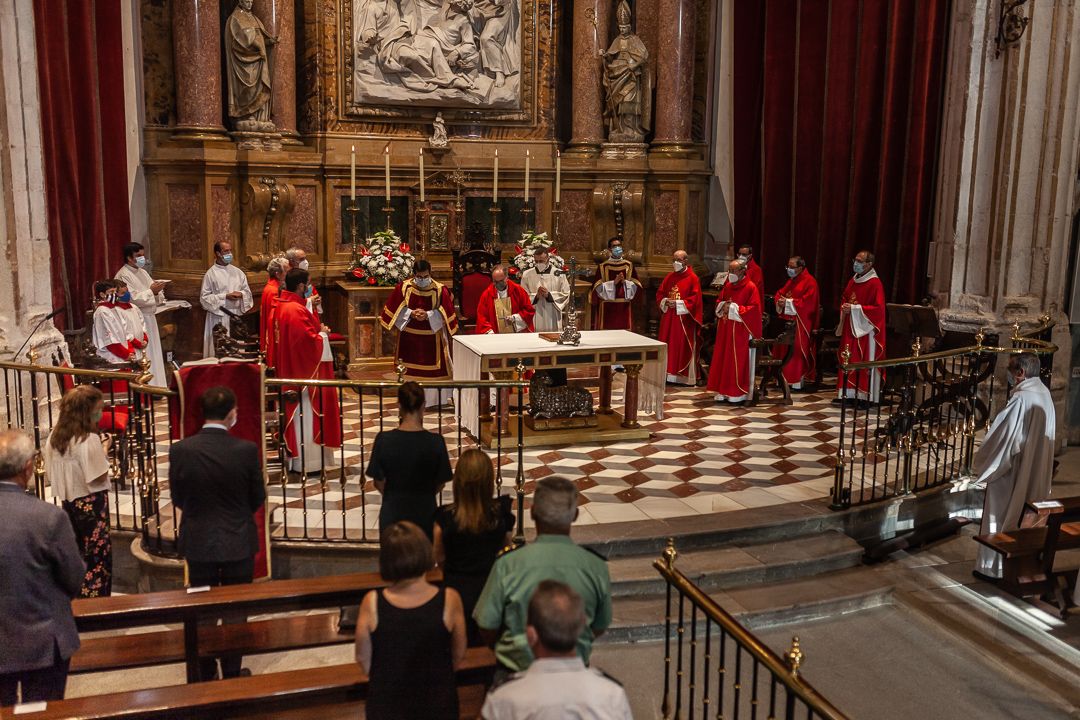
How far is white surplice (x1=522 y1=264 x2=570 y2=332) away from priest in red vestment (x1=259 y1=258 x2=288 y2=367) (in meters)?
3.27

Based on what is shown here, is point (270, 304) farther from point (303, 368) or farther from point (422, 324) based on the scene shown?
point (422, 324)

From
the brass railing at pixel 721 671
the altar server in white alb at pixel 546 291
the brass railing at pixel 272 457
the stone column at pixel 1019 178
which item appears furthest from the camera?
the altar server in white alb at pixel 546 291

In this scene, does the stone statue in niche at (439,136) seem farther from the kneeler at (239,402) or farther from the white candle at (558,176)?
the kneeler at (239,402)

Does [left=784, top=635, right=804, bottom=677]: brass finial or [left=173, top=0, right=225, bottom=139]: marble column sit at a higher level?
[left=173, top=0, right=225, bottom=139]: marble column

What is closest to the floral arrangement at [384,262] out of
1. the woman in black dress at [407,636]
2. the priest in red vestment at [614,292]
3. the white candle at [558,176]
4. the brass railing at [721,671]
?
the white candle at [558,176]

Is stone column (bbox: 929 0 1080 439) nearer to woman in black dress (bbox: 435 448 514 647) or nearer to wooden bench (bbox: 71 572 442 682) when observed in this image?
woman in black dress (bbox: 435 448 514 647)

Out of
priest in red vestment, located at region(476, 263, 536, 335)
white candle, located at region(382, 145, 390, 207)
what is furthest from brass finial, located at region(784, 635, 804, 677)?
white candle, located at region(382, 145, 390, 207)

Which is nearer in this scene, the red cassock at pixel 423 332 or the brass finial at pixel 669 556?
the brass finial at pixel 669 556

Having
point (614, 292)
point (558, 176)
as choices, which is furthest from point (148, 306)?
point (614, 292)

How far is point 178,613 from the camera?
4.75 metres

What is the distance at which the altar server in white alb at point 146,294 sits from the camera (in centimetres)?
1016

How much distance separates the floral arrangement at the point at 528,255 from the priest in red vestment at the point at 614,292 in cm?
51

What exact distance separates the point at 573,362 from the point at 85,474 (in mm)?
4616

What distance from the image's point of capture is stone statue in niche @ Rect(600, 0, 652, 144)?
13.5 meters
